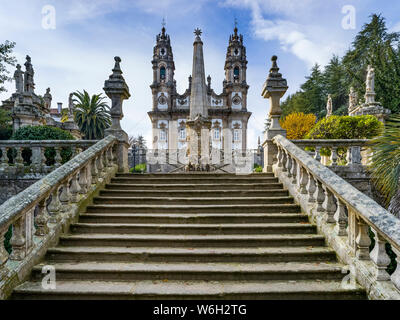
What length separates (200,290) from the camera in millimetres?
3057

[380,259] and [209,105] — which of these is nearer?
[380,259]

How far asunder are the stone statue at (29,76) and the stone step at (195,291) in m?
14.7

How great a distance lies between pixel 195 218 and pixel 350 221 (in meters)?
2.41

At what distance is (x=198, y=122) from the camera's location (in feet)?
33.4

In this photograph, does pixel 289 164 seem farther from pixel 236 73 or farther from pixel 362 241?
pixel 236 73

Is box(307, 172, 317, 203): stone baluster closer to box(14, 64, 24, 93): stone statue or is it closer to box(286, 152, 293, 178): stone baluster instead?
Answer: box(286, 152, 293, 178): stone baluster

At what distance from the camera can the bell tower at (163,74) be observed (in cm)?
4219

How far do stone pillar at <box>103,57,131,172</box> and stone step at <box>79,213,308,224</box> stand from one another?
2356 millimetres

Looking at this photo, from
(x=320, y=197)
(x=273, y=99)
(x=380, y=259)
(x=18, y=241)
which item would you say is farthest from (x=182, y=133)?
(x=380, y=259)

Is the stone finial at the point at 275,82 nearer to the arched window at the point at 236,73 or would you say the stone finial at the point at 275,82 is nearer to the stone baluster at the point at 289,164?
the stone baluster at the point at 289,164

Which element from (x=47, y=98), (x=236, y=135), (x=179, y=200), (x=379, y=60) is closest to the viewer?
(x=179, y=200)

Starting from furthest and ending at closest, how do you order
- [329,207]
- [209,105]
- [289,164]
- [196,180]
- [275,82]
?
[209,105] → [275,82] → [196,180] → [289,164] → [329,207]

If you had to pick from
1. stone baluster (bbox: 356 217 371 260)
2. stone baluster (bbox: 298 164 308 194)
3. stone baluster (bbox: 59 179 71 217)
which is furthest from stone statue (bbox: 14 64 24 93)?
stone baluster (bbox: 356 217 371 260)

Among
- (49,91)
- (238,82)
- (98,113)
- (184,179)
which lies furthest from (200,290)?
(238,82)
